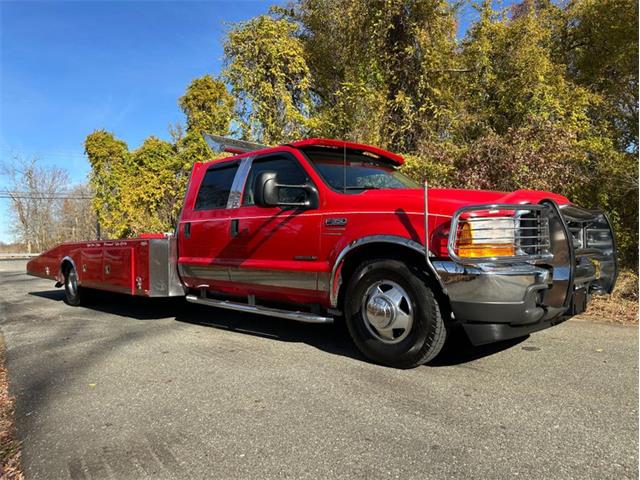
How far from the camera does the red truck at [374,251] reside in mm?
3777

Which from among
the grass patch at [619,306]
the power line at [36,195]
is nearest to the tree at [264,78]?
the grass patch at [619,306]

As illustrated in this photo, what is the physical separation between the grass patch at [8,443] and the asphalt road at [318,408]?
63 mm

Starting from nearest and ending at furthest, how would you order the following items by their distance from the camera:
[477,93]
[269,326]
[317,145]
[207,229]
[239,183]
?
[317,145]
[239,183]
[207,229]
[269,326]
[477,93]

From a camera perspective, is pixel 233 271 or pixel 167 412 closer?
pixel 167 412

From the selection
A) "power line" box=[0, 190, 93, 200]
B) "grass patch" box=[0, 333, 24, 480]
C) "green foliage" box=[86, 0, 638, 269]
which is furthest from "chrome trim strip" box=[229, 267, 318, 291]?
"power line" box=[0, 190, 93, 200]

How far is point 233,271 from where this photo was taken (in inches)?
223

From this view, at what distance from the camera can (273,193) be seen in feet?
15.3

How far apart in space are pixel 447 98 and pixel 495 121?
1033mm

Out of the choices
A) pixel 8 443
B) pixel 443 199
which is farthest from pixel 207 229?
pixel 8 443

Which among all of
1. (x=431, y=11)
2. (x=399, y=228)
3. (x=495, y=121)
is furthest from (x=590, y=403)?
(x=431, y=11)

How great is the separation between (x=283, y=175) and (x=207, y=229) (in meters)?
1.33

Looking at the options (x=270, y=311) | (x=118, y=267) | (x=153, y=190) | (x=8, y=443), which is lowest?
(x=8, y=443)

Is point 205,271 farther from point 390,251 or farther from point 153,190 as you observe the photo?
point 153,190

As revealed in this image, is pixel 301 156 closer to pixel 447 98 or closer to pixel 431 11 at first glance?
pixel 447 98
